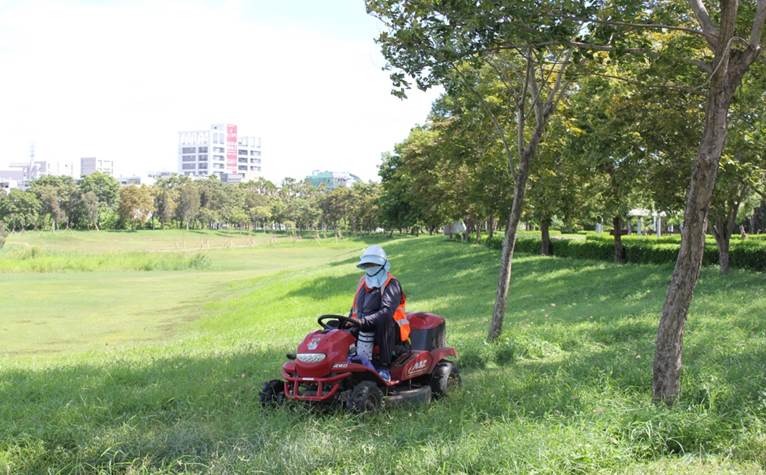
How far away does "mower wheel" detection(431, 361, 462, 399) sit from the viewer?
6.60 meters

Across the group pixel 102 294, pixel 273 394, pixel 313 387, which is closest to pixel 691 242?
pixel 313 387

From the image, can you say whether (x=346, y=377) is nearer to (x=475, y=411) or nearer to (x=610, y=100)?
(x=475, y=411)

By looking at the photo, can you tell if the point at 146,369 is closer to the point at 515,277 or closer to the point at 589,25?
the point at 589,25

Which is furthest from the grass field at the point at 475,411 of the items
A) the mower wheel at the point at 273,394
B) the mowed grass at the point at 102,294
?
the mowed grass at the point at 102,294

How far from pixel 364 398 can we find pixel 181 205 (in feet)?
384

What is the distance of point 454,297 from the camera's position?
1962 cm

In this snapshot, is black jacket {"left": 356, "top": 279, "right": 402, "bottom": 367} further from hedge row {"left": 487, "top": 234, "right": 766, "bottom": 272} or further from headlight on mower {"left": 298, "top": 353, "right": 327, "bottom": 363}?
hedge row {"left": 487, "top": 234, "right": 766, "bottom": 272}

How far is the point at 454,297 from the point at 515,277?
11.1 ft

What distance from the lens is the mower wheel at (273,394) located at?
19.9ft

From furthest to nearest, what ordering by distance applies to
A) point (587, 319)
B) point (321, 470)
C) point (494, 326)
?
point (587, 319), point (494, 326), point (321, 470)

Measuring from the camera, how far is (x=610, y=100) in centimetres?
1527

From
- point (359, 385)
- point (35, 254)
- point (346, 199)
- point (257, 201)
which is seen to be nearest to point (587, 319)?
point (359, 385)

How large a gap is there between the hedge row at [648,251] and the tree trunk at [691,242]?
537 inches

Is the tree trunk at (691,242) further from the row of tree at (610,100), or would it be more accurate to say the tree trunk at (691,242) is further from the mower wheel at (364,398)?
the mower wheel at (364,398)
